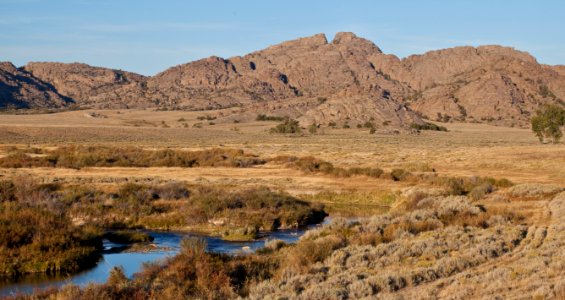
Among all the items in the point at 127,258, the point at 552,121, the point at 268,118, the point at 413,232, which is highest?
the point at 552,121

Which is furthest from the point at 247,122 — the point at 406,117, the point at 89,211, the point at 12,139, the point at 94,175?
the point at 89,211

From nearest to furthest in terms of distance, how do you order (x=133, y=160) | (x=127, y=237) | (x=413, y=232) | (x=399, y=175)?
(x=413, y=232) → (x=127, y=237) → (x=399, y=175) → (x=133, y=160)

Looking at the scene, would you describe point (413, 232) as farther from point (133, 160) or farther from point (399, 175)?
point (133, 160)

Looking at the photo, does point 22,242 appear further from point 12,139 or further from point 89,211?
point 12,139

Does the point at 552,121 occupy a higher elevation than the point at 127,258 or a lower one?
higher

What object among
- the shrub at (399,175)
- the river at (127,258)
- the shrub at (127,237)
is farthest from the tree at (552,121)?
the shrub at (127,237)

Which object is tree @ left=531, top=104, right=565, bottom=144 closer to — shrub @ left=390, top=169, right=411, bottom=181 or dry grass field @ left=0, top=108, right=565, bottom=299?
dry grass field @ left=0, top=108, right=565, bottom=299

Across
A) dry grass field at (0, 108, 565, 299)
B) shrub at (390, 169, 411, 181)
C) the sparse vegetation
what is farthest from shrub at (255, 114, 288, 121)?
shrub at (390, 169, 411, 181)

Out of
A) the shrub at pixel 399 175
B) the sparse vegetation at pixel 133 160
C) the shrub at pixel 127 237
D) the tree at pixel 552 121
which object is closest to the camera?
the shrub at pixel 127 237

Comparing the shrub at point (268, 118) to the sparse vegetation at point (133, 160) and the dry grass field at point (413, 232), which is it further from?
the dry grass field at point (413, 232)

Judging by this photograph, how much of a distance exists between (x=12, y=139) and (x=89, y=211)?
68.9 metres

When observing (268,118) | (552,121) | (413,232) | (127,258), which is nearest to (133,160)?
(127,258)

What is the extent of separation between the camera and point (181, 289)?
14.0 m

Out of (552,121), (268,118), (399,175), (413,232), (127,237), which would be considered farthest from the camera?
(268,118)
